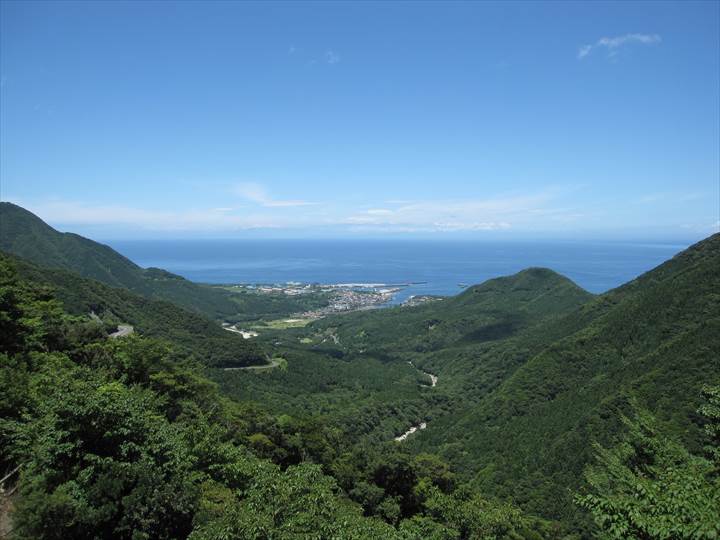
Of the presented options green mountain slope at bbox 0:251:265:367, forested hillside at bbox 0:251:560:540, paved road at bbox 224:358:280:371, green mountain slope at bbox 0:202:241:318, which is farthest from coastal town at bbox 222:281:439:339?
forested hillside at bbox 0:251:560:540

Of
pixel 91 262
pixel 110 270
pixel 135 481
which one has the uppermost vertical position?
pixel 91 262

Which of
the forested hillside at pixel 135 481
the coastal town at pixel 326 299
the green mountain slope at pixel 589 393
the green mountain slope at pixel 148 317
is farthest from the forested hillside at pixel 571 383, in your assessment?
the coastal town at pixel 326 299

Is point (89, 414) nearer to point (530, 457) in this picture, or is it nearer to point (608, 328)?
point (530, 457)

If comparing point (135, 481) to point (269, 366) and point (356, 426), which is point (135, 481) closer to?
point (356, 426)

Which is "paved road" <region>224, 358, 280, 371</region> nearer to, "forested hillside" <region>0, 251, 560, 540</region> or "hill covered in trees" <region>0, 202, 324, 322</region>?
"forested hillside" <region>0, 251, 560, 540</region>

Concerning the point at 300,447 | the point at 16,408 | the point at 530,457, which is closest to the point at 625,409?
the point at 530,457

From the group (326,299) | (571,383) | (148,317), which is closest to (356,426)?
(571,383)

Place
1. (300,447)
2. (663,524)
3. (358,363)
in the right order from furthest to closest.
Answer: (358,363), (300,447), (663,524)
